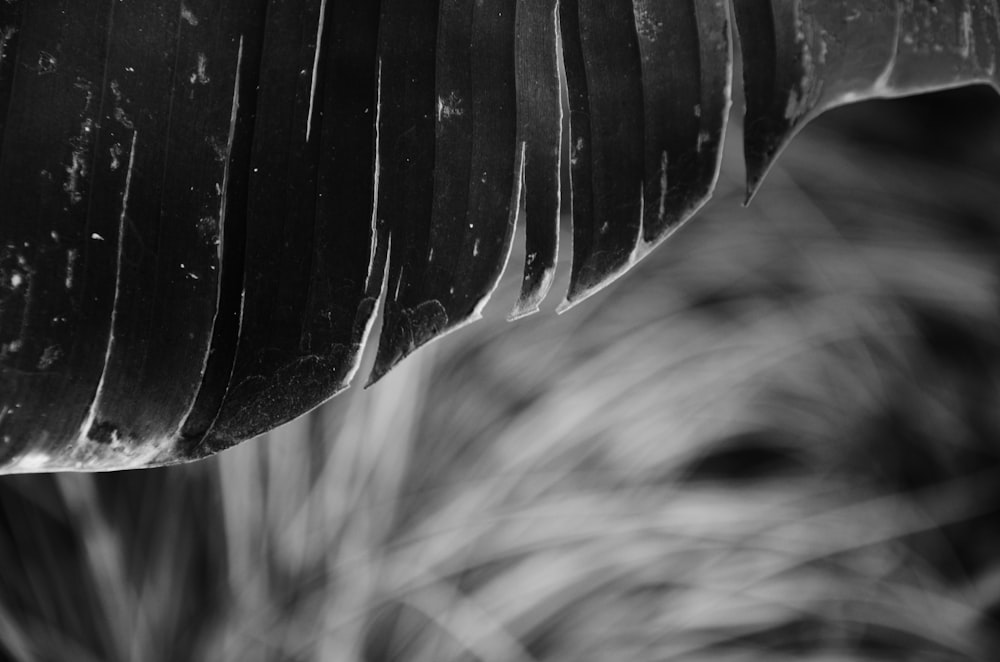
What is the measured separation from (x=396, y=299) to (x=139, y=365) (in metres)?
0.10

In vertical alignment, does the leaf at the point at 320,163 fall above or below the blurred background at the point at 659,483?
above

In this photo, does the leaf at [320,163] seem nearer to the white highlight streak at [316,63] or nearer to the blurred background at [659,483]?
the white highlight streak at [316,63]

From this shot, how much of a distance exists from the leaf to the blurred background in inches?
24.7

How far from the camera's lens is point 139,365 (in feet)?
1.01

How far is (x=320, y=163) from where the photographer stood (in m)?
0.34

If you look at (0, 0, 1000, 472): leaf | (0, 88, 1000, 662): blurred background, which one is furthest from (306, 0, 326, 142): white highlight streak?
(0, 88, 1000, 662): blurred background

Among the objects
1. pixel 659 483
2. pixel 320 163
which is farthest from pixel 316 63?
pixel 659 483

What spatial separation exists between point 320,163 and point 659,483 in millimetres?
766

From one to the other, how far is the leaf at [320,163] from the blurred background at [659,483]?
63 cm

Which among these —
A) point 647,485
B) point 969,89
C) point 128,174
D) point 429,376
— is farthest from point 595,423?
point 128,174

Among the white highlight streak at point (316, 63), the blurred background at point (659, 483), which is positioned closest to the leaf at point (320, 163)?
the white highlight streak at point (316, 63)

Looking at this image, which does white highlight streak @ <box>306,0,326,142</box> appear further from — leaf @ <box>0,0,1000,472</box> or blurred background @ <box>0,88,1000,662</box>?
blurred background @ <box>0,88,1000,662</box>

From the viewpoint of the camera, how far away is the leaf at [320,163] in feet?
0.97

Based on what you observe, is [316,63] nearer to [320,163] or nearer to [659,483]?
[320,163]
